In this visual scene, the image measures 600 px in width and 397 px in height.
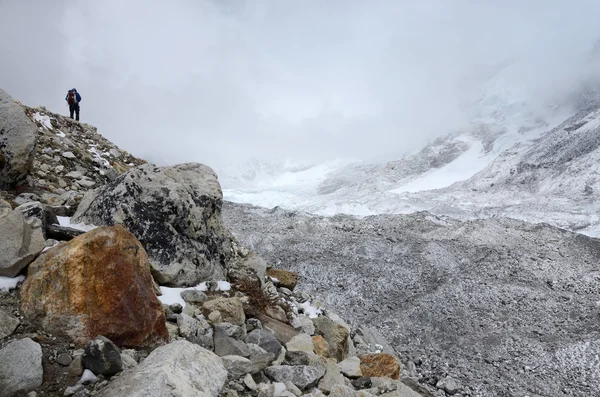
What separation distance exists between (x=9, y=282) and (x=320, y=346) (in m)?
4.58

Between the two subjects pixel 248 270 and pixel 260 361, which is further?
pixel 248 270

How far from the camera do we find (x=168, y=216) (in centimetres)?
648

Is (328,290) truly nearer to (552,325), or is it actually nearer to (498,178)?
(552,325)

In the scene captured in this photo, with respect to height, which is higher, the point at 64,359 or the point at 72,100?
the point at 72,100

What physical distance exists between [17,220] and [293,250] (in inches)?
783

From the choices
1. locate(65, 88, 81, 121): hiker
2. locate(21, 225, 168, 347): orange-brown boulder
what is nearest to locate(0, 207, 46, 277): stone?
locate(21, 225, 168, 347): orange-brown boulder

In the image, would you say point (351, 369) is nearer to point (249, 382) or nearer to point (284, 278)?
point (249, 382)

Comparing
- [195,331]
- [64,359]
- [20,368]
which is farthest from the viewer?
[195,331]

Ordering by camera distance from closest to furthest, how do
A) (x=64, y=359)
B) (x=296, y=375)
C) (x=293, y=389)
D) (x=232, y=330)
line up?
(x=64, y=359)
(x=293, y=389)
(x=296, y=375)
(x=232, y=330)

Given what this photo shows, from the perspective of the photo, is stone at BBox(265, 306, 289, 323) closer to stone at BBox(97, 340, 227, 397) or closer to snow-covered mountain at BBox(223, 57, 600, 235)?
stone at BBox(97, 340, 227, 397)

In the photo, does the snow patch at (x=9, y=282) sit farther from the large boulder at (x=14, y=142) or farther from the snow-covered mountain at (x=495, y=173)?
the snow-covered mountain at (x=495, y=173)

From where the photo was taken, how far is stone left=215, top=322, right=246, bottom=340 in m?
5.24

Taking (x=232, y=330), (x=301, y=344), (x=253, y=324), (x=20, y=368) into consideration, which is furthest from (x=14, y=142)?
(x=301, y=344)

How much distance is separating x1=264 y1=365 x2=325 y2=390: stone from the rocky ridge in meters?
0.01
